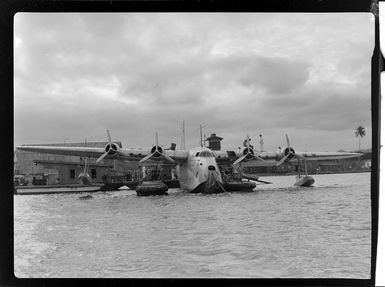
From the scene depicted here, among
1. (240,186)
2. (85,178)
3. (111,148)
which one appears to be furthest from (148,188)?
(240,186)

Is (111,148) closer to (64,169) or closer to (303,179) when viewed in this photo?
(64,169)

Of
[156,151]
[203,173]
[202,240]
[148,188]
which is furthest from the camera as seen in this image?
[203,173]

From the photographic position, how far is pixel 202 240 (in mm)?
6121

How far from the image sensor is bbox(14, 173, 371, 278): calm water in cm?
399

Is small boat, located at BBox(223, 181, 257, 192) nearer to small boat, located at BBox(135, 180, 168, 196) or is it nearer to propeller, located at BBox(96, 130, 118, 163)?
small boat, located at BBox(135, 180, 168, 196)

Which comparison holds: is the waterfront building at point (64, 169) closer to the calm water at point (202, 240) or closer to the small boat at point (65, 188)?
the small boat at point (65, 188)

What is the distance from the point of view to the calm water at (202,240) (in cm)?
399

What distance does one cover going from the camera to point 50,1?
8.87 ft

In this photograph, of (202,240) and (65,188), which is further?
(65,188)

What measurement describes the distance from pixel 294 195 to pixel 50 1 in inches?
258

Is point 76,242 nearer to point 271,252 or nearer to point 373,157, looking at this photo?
point 271,252

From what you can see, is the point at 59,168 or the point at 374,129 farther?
the point at 59,168

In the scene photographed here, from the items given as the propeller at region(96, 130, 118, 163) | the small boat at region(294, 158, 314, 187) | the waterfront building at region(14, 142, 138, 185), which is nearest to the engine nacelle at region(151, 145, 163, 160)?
the waterfront building at region(14, 142, 138, 185)
